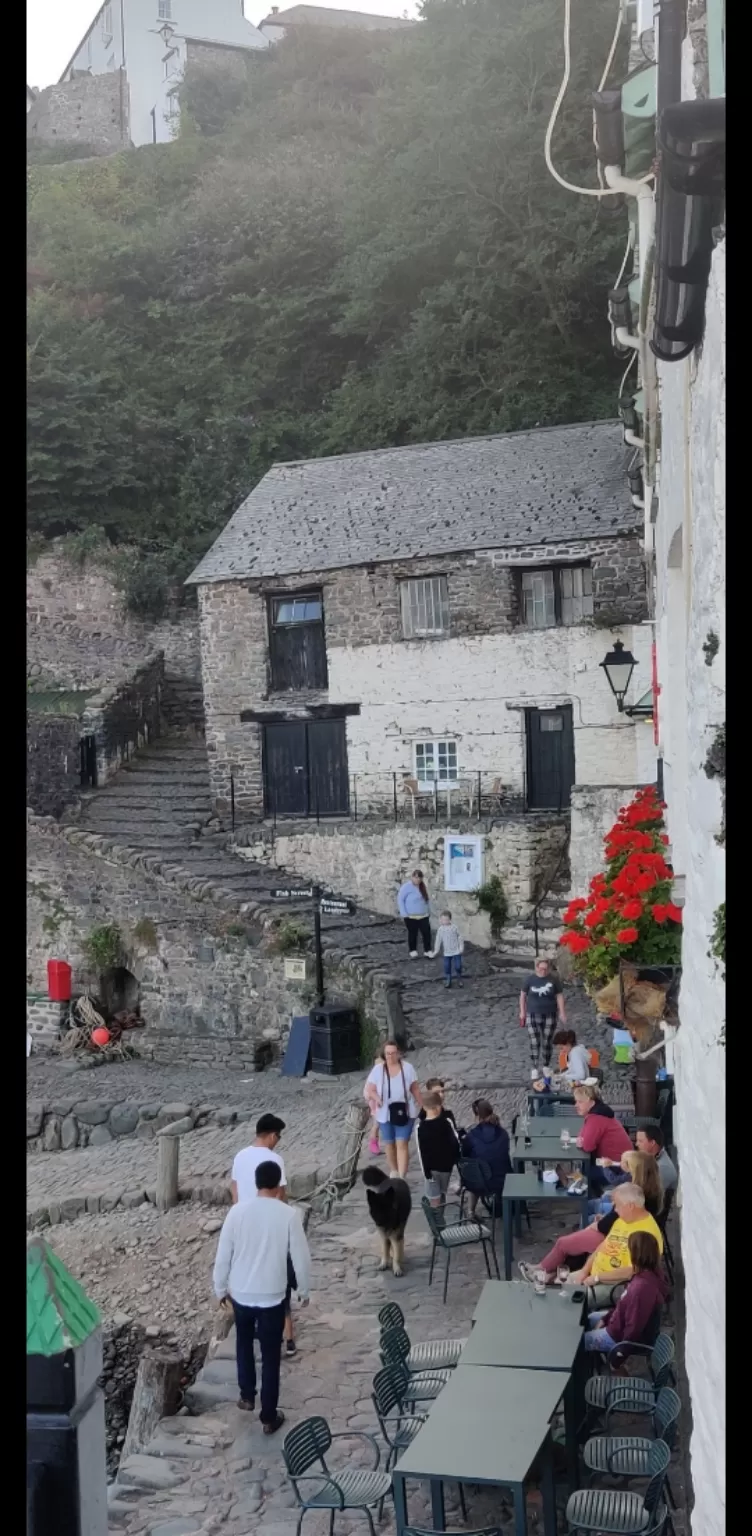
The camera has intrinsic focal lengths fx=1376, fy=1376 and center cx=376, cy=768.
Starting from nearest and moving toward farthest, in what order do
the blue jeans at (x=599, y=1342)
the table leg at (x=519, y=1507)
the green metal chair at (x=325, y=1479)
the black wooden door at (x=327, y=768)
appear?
the table leg at (x=519, y=1507)
the green metal chair at (x=325, y=1479)
the blue jeans at (x=599, y=1342)
the black wooden door at (x=327, y=768)

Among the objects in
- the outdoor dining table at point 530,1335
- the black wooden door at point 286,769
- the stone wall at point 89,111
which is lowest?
the outdoor dining table at point 530,1335

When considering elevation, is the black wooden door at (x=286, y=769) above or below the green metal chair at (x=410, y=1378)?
above

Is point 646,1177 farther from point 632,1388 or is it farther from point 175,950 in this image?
point 175,950

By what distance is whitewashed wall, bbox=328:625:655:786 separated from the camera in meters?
20.0

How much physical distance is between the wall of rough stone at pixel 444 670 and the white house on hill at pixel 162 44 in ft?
105

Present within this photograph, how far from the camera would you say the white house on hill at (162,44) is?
48906 millimetres

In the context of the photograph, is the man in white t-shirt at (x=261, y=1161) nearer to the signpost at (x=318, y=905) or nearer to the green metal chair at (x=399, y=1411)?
the green metal chair at (x=399, y=1411)

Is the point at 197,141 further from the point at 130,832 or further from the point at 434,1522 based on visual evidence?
the point at 434,1522

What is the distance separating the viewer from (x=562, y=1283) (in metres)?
7.50

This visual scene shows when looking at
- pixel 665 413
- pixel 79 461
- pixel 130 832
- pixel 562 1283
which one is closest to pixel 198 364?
pixel 79 461

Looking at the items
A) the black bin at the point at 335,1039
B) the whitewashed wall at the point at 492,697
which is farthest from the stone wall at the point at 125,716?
the black bin at the point at 335,1039

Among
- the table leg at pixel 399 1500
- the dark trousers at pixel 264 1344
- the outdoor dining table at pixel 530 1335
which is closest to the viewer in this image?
the table leg at pixel 399 1500

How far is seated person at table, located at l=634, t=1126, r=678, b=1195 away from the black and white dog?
1700mm

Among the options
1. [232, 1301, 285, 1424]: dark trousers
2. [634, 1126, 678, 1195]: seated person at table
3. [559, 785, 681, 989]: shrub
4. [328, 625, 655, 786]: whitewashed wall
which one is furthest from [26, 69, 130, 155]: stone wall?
[232, 1301, 285, 1424]: dark trousers
